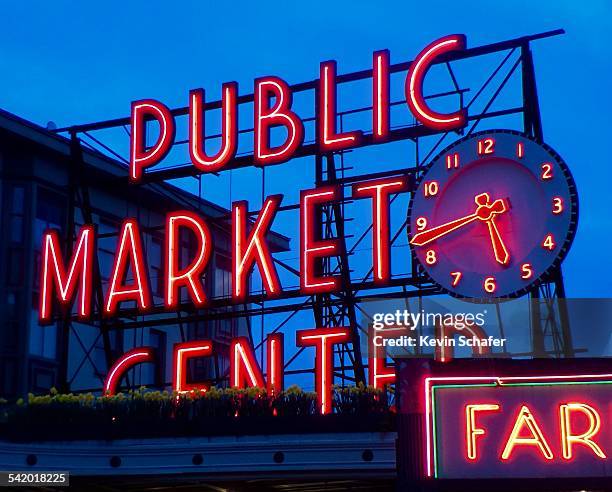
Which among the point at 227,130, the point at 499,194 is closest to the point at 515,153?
the point at 499,194

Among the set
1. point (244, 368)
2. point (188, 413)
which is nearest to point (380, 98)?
point (244, 368)

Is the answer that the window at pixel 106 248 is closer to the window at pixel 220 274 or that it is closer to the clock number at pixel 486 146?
the window at pixel 220 274

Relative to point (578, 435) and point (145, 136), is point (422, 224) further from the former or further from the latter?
point (578, 435)

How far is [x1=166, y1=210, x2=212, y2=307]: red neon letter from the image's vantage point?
36531 mm

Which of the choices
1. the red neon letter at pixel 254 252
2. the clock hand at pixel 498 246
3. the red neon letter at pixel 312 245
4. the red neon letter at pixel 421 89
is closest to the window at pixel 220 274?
the red neon letter at pixel 254 252

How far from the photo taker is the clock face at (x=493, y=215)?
3197 cm

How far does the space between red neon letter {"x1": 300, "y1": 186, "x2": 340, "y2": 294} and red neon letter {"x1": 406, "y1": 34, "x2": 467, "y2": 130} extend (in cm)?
330

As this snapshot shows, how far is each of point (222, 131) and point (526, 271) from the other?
11192 millimetres

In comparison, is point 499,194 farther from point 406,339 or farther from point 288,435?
point 288,435

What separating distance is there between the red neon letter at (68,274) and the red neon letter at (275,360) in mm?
7366

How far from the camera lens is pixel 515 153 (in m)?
32.9

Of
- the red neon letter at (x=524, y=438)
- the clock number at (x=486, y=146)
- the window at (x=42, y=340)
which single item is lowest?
the red neon letter at (x=524, y=438)

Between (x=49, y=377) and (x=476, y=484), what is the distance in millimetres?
25890

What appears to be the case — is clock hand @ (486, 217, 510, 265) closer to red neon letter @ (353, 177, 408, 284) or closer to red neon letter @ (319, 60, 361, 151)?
red neon letter @ (353, 177, 408, 284)
